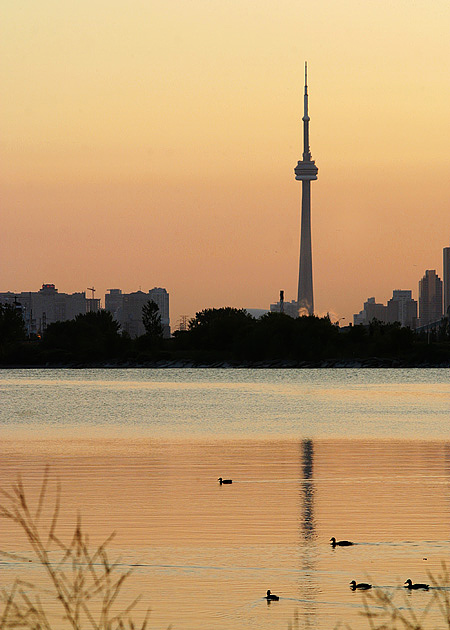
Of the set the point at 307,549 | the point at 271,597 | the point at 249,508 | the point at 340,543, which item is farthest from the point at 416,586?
the point at 249,508

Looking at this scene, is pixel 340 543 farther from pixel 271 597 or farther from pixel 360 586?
pixel 271 597

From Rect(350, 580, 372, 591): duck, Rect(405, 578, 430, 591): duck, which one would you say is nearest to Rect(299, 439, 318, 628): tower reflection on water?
Rect(350, 580, 372, 591): duck

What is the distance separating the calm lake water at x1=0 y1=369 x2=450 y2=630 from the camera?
1681 centimetres

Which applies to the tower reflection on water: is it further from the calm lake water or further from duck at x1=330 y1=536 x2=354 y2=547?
duck at x1=330 y1=536 x2=354 y2=547

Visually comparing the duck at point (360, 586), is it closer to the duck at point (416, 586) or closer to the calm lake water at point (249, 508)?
the calm lake water at point (249, 508)

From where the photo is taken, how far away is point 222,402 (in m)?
92.7

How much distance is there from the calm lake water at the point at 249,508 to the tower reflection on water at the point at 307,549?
0.13 ft

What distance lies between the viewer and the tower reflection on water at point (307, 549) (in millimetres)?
15969

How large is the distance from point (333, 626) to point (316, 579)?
10.3ft

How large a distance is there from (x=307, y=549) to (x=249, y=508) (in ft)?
18.8

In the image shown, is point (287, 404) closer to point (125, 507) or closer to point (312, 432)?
point (312, 432)

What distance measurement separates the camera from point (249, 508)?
2628 cm

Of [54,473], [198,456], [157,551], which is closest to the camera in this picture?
[157,551]

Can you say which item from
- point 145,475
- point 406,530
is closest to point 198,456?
point 145,475
